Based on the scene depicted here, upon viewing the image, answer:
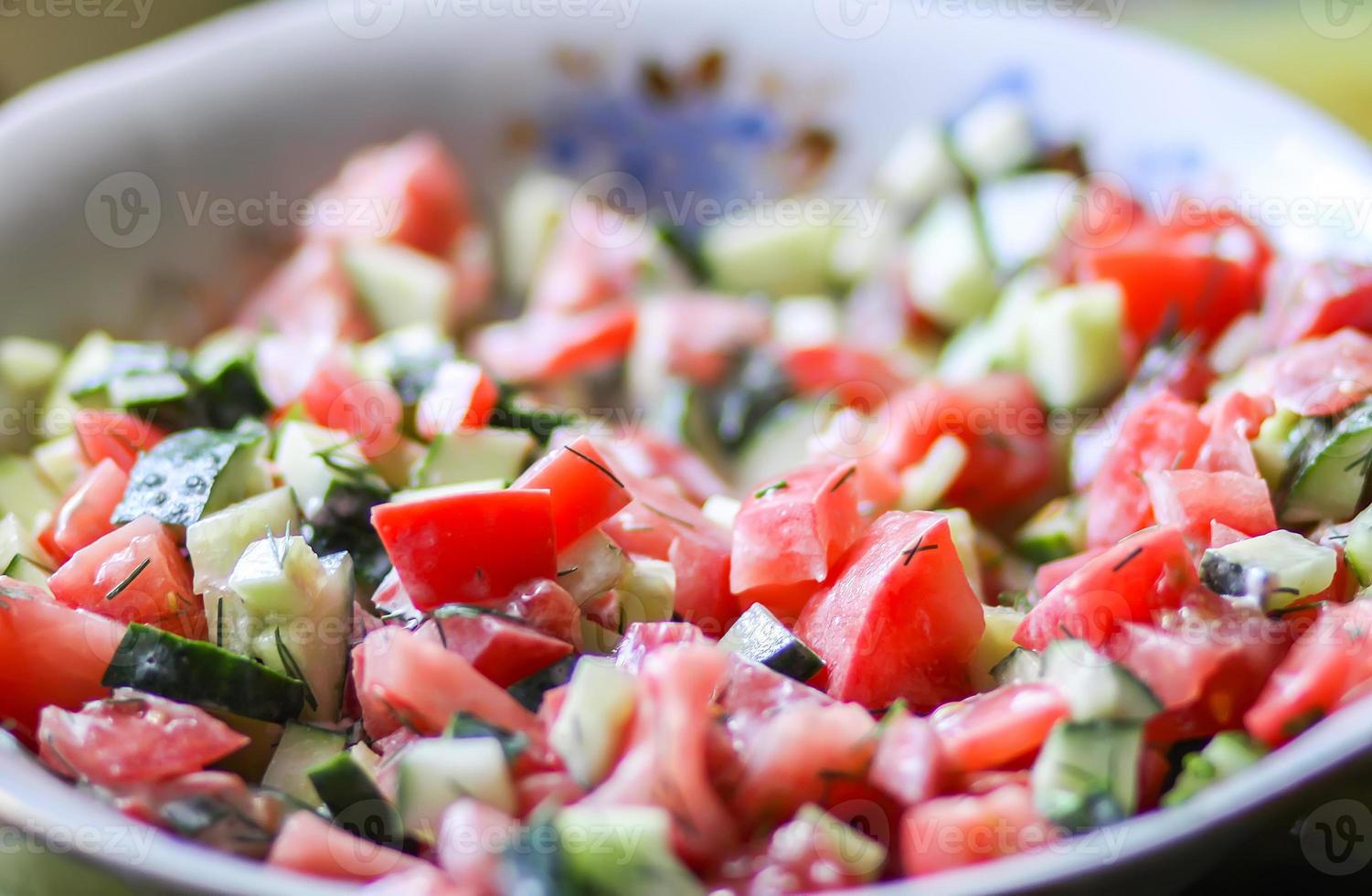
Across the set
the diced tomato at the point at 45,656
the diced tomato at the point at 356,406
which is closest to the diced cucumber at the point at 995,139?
the diced tomato at the point at 356,406

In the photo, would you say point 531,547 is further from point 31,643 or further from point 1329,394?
point 1329,394

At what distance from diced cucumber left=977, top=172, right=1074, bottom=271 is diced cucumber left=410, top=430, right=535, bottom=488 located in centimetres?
98

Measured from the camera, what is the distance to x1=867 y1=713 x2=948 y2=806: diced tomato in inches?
38.6

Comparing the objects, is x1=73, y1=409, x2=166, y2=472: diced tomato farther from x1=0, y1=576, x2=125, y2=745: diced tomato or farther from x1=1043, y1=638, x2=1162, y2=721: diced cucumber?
x1=1043, y1=638, x2=1162, y2=721: diced cucumber

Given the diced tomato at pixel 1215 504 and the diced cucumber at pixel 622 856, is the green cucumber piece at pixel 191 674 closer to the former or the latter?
the diced cucumber at pixel 622 856

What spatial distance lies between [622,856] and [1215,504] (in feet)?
2.51

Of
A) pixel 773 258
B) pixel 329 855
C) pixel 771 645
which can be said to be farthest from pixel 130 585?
pixel 773 258

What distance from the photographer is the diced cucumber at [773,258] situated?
6.98 ft

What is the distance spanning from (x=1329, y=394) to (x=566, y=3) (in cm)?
155

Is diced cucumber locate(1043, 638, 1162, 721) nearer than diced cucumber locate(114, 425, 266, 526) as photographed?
Yes

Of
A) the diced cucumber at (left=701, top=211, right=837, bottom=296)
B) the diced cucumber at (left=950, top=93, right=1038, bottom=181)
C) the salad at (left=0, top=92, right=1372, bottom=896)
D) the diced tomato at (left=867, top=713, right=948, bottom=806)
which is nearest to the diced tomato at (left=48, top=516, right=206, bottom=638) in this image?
the salad at (left=0, top=92, right=1372, bottom=896)

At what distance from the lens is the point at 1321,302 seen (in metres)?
1.52

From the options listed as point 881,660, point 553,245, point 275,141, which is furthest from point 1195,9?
point 881,660

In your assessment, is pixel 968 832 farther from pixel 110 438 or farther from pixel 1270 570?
pixel 110 438
